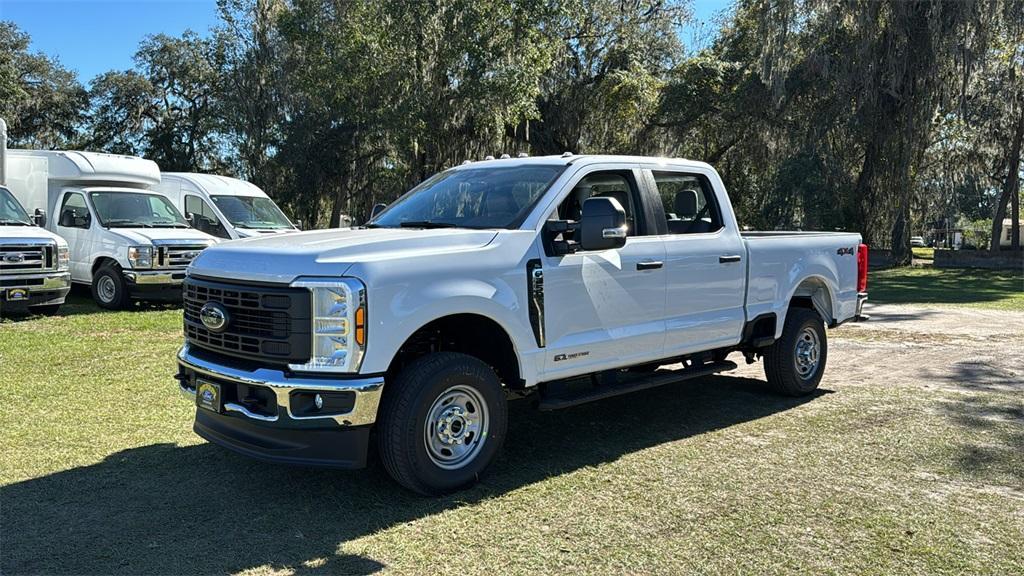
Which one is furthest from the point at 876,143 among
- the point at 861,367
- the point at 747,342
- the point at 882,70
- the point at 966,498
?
the point at 966,498

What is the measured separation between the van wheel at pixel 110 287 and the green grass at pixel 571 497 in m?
6.39

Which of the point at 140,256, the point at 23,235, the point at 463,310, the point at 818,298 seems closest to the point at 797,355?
the point at 818,298

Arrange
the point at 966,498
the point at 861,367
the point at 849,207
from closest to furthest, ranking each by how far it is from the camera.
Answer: the point at 966,498
the point at 861,367
the point at 849,207

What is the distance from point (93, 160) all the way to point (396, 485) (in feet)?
39.2

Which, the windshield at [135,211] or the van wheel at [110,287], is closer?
the van wheel at [110,287]

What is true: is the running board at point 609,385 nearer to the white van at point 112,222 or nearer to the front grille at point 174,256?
the front grille at point 174,256

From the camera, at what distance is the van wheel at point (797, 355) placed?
281 inches

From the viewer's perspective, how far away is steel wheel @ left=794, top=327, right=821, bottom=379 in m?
7.28

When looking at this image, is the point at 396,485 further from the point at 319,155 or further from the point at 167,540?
the point at 319,155

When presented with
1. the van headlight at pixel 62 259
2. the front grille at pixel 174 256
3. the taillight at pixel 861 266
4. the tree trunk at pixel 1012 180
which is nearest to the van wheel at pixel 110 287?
the front grille at pixel 174 256

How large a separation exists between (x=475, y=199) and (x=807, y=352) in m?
3.68

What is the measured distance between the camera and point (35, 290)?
37.7ft

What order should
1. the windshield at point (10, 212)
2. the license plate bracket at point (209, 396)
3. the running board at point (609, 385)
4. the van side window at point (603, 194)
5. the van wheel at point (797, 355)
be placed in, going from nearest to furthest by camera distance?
the license plate bracket at point (209, 396) < the running board at point (609, 385) < the van side window at point (603, 194) < the van wheel at point (797, 355) < the windshield at point (10, 212)

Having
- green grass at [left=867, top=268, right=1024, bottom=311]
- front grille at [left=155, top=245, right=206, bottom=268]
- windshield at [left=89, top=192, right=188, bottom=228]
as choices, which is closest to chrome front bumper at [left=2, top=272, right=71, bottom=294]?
front grille at [left=155, top=245, right=206, bottom=268]
